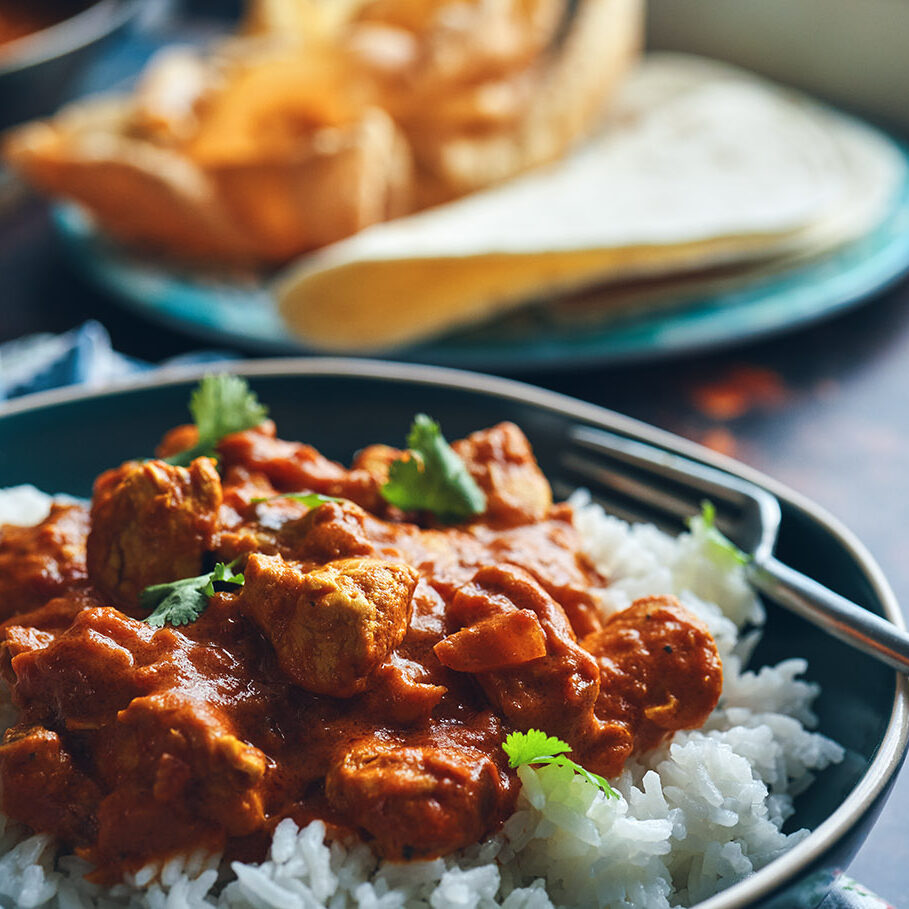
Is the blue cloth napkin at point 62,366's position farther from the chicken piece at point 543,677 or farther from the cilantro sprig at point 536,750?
the cilantro sprig at point 536,750

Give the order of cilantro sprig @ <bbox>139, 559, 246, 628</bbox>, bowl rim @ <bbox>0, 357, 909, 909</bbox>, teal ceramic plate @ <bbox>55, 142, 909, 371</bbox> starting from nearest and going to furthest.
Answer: bowl rim @ <bbox>0, 357, 909, 909</bbox> → cilantro sprig @ <bbox>139, 559, 246, 628</bbox> → teal ceramic plate @ <bbox>55, 142, 909, 371</bbox>

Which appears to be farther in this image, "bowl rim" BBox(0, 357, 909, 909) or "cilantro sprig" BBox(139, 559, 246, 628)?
"cilantro sprig" BBox(139, 559, 246, 628)

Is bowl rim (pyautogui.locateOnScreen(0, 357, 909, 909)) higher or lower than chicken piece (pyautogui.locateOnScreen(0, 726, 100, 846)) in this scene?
higher

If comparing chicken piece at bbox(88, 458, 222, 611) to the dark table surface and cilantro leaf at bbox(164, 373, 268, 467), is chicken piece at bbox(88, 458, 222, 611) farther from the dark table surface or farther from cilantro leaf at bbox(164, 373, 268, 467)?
the dark table surface

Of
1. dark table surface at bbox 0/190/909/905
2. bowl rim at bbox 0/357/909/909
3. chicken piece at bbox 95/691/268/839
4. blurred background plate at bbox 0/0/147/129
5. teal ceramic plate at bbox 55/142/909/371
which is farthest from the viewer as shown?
blurred background plate at bbox 0/0/147/129

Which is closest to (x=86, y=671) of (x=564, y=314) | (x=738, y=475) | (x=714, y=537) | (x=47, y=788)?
(x=47, y=788)

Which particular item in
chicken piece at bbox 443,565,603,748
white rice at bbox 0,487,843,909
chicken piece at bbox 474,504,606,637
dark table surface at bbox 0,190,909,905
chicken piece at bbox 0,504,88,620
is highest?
chicken piece at bbox 443,565,603,748

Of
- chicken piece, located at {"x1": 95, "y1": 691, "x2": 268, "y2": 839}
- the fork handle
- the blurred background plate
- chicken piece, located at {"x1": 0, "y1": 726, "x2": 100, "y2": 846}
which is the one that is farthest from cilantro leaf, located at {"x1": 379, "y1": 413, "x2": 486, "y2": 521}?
the blurred background plate

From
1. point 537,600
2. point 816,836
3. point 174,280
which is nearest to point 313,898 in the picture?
point 537,600
